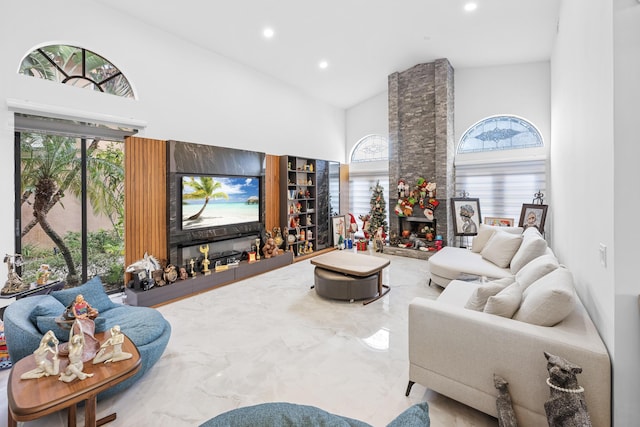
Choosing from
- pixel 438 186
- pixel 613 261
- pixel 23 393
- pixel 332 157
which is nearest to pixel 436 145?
pixel 438 186

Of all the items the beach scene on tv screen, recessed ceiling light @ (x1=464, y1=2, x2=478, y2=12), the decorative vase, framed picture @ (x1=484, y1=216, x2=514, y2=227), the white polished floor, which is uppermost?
recessed ceiling light @ (x1=464, y1=2, x2=478, y2=12)

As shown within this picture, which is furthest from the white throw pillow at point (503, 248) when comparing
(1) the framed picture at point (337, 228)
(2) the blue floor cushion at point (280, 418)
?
(1) the framed picture at point (337, 228)

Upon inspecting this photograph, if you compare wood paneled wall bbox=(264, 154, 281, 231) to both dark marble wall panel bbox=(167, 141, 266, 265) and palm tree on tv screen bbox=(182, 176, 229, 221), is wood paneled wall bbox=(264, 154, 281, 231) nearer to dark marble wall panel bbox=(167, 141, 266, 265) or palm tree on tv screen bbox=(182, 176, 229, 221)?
dark marble wall panel bbox=(167, 141, 266, 265)

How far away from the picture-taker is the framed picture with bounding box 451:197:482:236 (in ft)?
18.4

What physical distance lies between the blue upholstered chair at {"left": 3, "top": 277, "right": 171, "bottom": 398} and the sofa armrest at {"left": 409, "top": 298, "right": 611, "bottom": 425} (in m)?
1.99

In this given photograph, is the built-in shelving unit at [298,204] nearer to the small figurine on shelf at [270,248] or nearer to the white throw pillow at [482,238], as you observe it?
the small figurine on shelf at [270,248]

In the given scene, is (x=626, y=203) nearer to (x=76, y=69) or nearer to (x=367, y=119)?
(x=76, y=69)

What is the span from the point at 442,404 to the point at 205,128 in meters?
4.77

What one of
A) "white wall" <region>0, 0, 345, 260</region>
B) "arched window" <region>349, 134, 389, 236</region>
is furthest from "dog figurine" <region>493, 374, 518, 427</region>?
"arched window" <region>349, 134, 389, 236</region>

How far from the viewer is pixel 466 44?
5.13 m

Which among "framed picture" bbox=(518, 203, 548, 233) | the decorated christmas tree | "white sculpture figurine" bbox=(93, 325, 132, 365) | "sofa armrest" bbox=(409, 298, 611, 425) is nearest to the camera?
"sofa armrest" bbox=(409, 298, 611, 425)

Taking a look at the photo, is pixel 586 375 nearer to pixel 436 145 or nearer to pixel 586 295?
pixel 586 295

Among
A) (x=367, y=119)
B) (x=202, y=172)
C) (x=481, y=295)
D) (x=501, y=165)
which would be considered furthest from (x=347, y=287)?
(x=367, y=119)

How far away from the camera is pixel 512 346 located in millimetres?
A: 1618
